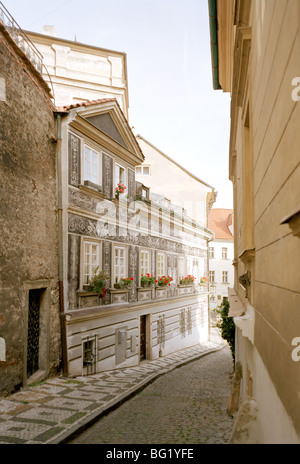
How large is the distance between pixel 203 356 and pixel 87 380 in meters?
10.2

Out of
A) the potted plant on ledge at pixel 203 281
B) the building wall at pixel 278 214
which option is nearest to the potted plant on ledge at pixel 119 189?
the building wall at pixel 278 214

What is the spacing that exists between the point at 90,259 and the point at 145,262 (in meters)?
5.05

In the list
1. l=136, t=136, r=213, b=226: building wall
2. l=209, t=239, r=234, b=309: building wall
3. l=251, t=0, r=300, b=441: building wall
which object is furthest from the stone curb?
l=209, t=239, r=234, b=309: building wall

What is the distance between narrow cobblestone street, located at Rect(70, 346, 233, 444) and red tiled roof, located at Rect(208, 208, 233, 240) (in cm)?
3368

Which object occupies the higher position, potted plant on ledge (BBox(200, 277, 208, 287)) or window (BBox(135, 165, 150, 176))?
window (BBox(135, 165, 150, 176))

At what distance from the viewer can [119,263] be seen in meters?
15.0

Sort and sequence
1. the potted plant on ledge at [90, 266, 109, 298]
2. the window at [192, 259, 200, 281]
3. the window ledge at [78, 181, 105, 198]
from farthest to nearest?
the window at [192, 259, 200, 281] < the potted plant on ledge at [90, 266, 109, 298] < the window ledge at [78, 181, 105, 198]

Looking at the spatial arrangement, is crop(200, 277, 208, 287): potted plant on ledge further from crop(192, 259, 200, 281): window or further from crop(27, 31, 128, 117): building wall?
crop(27, 31, 128, 117): building wall

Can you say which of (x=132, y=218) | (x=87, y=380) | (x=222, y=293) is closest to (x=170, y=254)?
(x=132, y=218)

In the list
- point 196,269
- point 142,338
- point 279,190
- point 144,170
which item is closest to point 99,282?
point 142,338

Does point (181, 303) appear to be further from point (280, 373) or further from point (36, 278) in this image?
point (280, 373)

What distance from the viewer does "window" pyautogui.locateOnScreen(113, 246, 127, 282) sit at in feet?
48.4

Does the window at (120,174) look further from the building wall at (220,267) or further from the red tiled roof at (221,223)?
the red tiled roof at (221,223)

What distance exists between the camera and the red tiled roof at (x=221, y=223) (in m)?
46.0
